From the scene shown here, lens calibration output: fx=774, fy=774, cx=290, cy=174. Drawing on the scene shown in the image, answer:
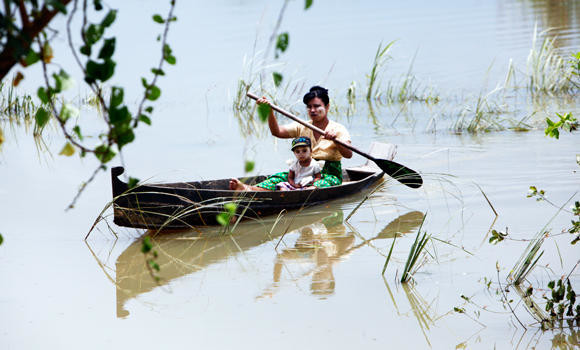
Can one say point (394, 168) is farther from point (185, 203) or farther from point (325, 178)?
point (185, 203)

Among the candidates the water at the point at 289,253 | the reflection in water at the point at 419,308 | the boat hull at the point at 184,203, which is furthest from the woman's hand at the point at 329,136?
the reflection in water at the point at 419,308

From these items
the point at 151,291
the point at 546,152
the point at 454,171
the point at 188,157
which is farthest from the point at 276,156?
the point at 151,291

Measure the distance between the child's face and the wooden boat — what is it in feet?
1.06

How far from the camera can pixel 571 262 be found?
494 cm

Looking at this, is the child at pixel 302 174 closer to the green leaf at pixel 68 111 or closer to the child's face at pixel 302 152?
the child's face at pixel 302 152

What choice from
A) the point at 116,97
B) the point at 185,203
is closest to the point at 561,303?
the point at 116,97

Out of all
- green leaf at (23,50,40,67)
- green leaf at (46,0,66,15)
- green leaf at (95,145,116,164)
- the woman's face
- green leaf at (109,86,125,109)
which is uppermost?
green leaf at (46,0,66,15)

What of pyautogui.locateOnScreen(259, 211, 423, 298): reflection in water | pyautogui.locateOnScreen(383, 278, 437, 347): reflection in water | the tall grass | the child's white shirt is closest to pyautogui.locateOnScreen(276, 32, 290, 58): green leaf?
pyautogui.locateOnScreen(383, 278, 437, 347): reflection in water

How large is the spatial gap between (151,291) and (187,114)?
28.3 feet

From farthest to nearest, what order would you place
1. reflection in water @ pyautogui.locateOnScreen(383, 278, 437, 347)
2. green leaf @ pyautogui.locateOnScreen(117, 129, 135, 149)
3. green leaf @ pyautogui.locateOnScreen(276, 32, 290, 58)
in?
1. reflection in water @ pyautogui.locateOnScreen(383, 278, 437, 347)
2. green leaf @ pyautogui.locateOnScreen(117, 129, 135, 149)
3. green leaf @ pyautogui.locateOnScreen(276, 32, 290, 58)

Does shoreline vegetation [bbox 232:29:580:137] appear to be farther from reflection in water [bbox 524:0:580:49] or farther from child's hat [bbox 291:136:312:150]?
child's hat [bbox 291:136:312:150]

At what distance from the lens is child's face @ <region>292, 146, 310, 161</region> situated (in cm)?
682

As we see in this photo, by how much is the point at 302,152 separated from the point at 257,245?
1164mm

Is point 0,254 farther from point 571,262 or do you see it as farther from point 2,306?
point 571,262
